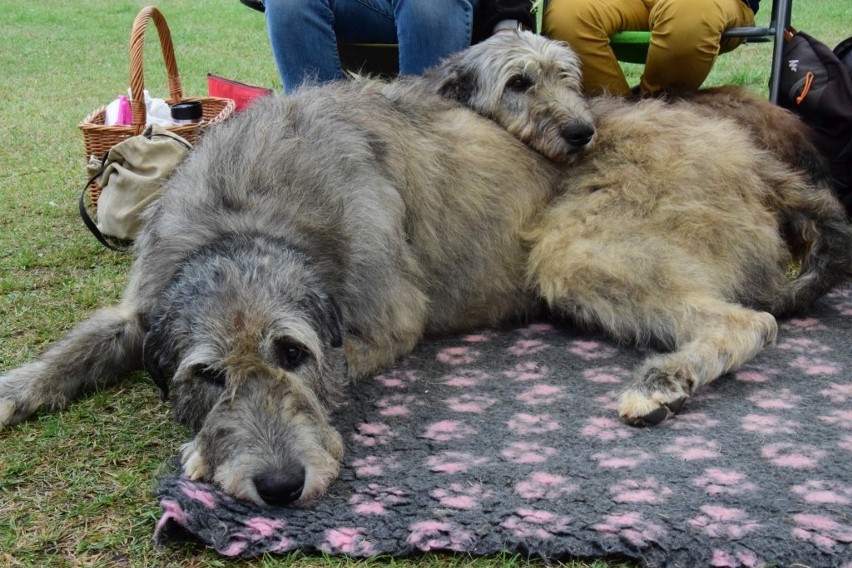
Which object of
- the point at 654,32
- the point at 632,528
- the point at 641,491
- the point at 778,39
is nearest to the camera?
the point at 632,528

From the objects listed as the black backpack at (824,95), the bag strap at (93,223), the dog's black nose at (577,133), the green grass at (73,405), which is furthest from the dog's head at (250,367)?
the black backpack at (824,95)

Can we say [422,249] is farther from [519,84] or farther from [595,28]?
[595,28]

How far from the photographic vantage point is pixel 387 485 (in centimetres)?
283

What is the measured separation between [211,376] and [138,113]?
2.96 meters

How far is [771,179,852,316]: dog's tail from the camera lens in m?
4.08

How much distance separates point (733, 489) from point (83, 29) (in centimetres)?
1628

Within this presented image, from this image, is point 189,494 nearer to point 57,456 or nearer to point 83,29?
point 57,456

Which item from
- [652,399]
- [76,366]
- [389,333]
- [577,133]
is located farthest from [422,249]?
[76,366]

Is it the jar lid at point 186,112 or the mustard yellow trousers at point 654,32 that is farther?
the jar lid at point 186,112

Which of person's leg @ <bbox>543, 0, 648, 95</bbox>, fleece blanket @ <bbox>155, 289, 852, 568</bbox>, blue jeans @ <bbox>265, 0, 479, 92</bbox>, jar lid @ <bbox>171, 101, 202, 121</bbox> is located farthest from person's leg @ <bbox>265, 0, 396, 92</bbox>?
fleece blanket @ <bbox>155, 289, 852, 568</bbox>

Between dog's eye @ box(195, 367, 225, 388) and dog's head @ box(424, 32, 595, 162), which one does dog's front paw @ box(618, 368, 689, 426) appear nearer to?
dog's head @ box(424, 32, 595, 162)

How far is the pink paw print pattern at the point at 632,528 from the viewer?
2.45 metres

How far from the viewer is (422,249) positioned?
4023mm

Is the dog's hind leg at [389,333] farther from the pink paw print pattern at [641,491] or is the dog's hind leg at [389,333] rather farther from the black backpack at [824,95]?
the black backpack at [824,95]
